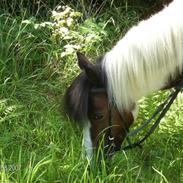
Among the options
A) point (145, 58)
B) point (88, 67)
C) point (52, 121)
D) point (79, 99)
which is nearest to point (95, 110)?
point (79, 99)

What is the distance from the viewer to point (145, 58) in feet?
9.68

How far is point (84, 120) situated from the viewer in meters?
3.05

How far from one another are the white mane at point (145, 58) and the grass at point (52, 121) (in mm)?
417

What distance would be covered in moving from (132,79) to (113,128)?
0.35 m

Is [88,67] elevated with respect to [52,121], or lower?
elevated

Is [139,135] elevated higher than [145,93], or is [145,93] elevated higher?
[145,93]

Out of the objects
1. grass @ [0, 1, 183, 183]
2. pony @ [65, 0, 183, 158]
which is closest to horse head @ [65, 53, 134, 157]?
pony @ [65, 0, 183, 158]

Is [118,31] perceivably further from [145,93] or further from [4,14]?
[145,93]

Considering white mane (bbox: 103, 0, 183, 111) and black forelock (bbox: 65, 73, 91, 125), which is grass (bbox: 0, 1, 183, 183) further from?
white mane (bbox: 103, 0, 183, 111)

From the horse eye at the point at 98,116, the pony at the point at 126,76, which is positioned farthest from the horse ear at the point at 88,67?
the horse eye at the point at 98,116

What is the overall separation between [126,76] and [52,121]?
1310 mm

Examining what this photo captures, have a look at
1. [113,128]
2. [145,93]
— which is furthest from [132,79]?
[113,128]

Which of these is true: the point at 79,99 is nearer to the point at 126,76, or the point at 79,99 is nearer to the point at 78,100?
the point at 78,100

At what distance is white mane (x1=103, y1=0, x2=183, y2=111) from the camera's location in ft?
9.68
